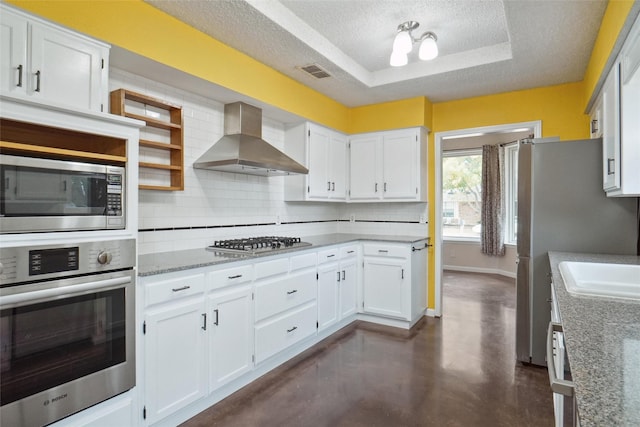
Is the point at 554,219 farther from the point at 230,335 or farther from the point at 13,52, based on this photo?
the point at 13,52

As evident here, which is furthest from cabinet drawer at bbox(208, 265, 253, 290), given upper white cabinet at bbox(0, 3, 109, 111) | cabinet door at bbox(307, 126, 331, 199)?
cabinet door at bbox(307, 126, 331, 199)

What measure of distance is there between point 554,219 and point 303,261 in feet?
6.81

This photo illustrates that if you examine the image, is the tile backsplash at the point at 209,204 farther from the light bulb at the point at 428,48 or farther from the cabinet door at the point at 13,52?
the light bulb at the point at 428,48

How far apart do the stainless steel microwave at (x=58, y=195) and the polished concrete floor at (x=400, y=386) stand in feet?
4.50


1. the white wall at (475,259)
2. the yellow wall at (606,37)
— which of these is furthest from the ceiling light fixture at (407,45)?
the white wall at (475,259)

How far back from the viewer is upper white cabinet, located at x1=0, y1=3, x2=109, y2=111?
5.48ft

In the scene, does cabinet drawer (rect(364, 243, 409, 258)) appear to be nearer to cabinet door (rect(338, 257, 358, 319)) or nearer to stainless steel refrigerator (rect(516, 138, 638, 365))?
cabinet door (rect(338, 257, 358, 319))

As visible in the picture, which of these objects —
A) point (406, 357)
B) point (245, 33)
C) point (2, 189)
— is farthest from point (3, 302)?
point (406, 357)

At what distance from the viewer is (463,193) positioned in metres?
7.44

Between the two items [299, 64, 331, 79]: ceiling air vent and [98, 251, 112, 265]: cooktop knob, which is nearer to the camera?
[98, 251, 112, 265]: cooktop knob

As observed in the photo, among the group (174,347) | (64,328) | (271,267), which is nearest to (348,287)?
(271,267)

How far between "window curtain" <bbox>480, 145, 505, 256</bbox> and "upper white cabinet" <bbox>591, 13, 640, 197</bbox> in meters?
4.62

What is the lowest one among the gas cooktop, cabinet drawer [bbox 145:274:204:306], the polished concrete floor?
the polished concrete floor

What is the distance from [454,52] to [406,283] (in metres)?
2.29
